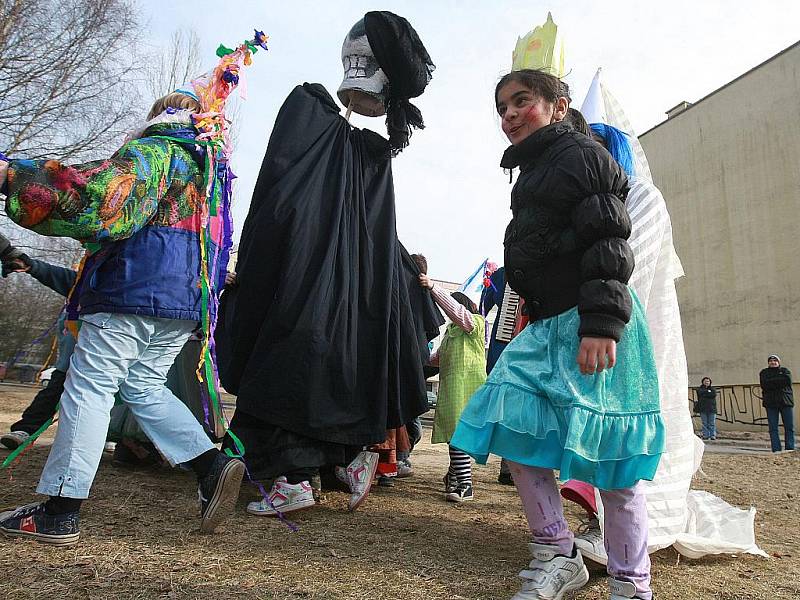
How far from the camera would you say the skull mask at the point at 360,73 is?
322 cm

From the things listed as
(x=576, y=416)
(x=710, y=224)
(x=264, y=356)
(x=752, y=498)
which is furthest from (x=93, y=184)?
(x=710, y=224)

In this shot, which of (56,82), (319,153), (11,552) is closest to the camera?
(11,552)

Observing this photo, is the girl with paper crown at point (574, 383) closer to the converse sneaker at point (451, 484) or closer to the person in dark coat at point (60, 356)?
the converse sneaker at point (451, 484)

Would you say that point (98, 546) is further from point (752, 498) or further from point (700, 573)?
point (752, 498)

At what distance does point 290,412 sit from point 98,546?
85 cm

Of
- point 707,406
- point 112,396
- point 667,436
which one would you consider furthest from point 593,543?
point 707,406

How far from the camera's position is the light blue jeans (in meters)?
2.15

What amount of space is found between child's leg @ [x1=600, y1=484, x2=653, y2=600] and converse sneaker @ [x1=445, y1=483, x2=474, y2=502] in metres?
1.72

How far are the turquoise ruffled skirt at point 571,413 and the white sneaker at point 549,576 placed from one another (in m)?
0.27

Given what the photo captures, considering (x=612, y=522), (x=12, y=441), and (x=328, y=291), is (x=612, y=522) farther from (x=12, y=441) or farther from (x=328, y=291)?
(x=12, y=441)

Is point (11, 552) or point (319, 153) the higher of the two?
point (319, 153)

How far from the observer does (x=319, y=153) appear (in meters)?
3.01

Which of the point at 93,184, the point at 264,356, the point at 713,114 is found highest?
the point at 713,114

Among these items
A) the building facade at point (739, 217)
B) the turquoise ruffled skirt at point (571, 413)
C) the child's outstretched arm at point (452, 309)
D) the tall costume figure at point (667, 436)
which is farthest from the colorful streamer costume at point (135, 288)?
the building facade at point (739, 217)
